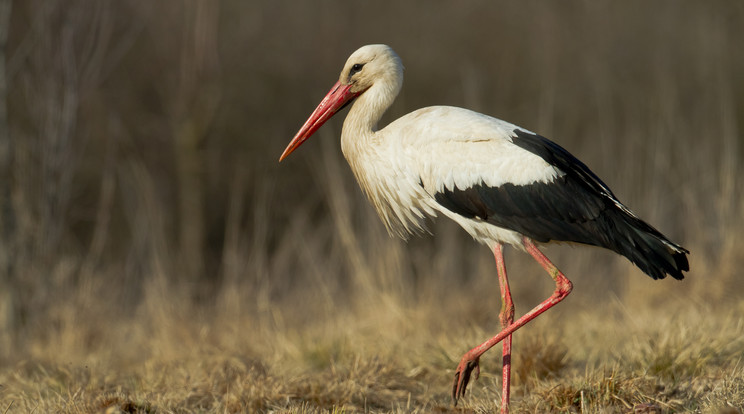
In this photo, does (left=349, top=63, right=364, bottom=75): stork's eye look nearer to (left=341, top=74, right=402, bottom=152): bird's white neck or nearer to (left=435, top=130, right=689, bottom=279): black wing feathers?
(left=341, top=74, right=402, bottom=152): bird's white neck

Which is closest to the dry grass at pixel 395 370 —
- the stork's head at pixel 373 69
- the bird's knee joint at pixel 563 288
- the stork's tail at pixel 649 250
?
the bird's knee joint at pixel 563 288

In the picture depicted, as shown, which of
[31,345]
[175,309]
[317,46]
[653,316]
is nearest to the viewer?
[653,316]

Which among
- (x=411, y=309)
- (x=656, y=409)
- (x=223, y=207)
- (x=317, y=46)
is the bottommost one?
(x=223, y=207)

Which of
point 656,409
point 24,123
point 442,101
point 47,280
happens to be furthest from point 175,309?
point 442,101

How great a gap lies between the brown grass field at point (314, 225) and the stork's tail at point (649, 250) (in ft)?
1.62

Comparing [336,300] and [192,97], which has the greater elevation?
[192,97]

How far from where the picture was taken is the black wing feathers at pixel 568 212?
3.72 m

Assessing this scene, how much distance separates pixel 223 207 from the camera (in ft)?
39.2

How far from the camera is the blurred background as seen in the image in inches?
251

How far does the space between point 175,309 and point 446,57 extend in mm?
7627

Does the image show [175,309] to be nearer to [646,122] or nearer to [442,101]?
[442,101]

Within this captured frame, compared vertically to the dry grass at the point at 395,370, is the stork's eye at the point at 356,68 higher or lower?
higher

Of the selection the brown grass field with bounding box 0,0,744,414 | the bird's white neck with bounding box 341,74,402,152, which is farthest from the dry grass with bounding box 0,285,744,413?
the bird's white neck with bounding box 341,74,402,152

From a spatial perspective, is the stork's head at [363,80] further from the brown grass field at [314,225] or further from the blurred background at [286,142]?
the blurred background at [286,142]
